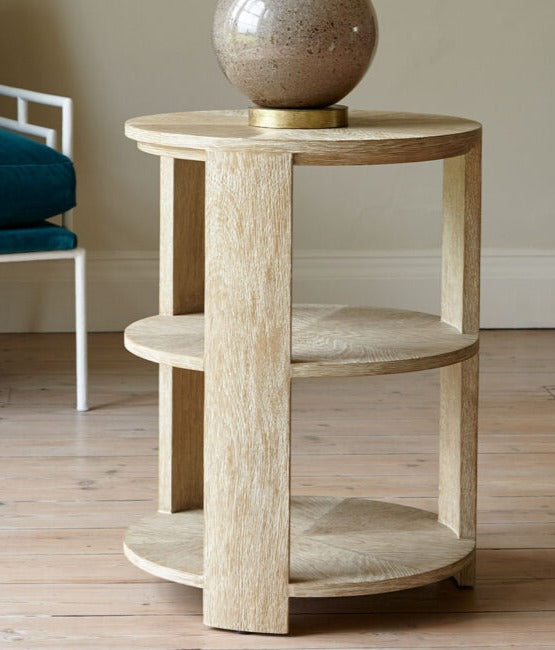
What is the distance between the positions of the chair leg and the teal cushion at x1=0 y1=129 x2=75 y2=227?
0.36ft

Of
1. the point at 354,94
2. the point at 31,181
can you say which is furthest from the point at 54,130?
the point at 354,94

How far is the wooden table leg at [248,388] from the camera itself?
143cm

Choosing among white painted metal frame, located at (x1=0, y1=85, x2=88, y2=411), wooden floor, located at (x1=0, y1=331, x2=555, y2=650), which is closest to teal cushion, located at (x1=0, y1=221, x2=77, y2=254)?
white painted metal frame, located at (x1=0, y1=85, x2=88, y2=411)

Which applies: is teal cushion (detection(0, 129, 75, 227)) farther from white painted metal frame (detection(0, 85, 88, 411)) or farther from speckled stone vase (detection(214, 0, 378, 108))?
speckled stone vase (detection(214, 0, 378, 108))

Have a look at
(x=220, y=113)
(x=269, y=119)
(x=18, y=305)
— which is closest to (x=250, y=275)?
(x=269, y=119)

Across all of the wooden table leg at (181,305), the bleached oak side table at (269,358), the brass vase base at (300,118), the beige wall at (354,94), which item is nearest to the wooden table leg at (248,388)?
the bleached oak side table at (269,358)

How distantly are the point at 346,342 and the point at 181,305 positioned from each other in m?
0.29

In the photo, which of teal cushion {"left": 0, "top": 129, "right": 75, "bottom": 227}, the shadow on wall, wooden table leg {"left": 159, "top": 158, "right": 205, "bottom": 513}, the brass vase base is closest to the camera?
the brass vase base

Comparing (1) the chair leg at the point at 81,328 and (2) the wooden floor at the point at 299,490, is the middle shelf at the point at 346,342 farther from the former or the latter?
(1) the chair leg at the point at 81,328

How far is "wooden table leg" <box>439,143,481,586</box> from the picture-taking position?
1578 mm

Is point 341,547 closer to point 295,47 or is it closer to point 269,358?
point 269,358

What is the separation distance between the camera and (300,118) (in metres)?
1.53

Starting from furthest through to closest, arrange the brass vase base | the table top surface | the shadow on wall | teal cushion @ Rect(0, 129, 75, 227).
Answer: the shadow on wall, teal cushion @ Rect(0, 129, 75, 227), the brass vase base, the table top surface

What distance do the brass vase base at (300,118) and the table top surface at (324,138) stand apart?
0.06ft
